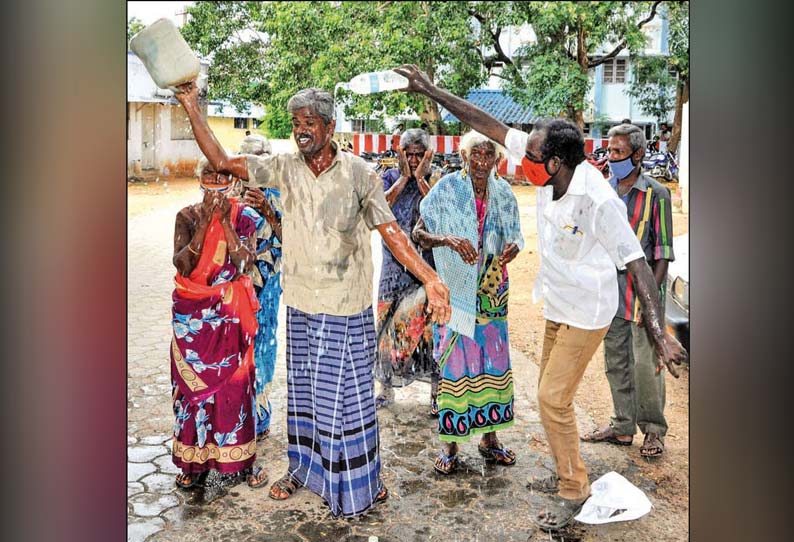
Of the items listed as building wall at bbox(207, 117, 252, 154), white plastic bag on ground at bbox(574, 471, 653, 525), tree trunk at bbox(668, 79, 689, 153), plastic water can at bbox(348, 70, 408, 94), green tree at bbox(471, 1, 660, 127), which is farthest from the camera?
green tree at bbox(471, 1, 660, 127)

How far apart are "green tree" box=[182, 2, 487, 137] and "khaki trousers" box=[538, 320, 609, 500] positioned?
191 centimetres

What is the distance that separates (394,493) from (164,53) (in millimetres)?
2483

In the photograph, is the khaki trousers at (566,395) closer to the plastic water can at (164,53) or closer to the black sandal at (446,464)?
the black sandal at (446,464)

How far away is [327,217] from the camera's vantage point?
151 inches

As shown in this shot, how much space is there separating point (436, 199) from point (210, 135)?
4.55ft

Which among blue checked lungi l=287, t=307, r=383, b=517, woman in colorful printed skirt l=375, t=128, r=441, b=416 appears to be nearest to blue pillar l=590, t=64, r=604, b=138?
woman in colorful printed skirt l=375, t=128, r=441, b=416

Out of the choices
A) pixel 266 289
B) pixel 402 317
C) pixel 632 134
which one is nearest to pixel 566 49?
pixel 632 134

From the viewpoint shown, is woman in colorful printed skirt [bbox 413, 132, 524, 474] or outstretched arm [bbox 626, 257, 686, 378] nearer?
outstretched arm [bbox 626, 257, 686, 378]

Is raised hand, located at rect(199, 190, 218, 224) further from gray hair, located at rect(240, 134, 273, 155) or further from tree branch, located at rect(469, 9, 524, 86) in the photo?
tree branch, located at rect(469, 9, 524, 86)

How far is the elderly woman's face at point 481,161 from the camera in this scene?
14.1ft

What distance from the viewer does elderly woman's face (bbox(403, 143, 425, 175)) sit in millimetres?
4926
